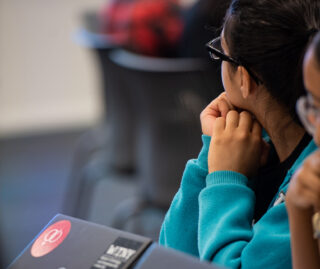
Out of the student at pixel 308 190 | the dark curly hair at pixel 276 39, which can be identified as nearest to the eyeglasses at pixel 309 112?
the student at pixel 308 190

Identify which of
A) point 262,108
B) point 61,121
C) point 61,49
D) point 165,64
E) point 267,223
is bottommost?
point 61,121

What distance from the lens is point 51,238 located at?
0.81 m

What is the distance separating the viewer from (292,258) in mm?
781

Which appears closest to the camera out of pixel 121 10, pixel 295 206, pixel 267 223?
pixel 295 206

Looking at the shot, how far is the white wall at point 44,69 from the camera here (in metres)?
4.29

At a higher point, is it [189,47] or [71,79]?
[189,47]

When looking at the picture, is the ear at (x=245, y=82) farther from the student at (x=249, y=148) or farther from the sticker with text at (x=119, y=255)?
the sticker with text at (x=119, y=255)

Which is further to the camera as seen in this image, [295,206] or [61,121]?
[61,121]

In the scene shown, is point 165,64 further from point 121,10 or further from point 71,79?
point 71,79

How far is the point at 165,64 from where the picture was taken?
2.15 meters

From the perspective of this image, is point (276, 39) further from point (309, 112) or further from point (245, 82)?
point (309, 112)

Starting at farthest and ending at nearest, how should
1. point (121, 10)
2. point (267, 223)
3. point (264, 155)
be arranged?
point (121, 10)
point (264, 155)
point (267, 223)

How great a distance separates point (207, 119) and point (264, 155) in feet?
0.33

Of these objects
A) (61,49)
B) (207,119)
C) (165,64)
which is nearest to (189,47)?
(165,64)
